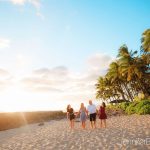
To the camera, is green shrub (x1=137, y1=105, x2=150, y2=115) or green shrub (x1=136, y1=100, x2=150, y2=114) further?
green shrub (x1=136, y1=100, x2=150, y2=114)

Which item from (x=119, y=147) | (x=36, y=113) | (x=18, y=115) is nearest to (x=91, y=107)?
(x=119, y=147)

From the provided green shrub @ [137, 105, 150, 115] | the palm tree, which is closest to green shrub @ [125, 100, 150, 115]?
green shrub @ [137, 105, 150, 115]

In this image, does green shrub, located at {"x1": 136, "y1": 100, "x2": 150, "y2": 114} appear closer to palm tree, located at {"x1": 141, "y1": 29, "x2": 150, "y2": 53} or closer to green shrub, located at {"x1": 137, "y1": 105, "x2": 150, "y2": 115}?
green shrub, located at {"x1": 137, "y1": 105, "x2": 150, "y2": 115}

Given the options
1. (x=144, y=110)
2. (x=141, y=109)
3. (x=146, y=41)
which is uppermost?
(x=146, y=41)

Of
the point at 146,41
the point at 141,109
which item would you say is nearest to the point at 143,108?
the point at 141,109

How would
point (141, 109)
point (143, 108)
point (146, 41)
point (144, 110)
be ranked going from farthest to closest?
point (146, 41), point (141, 109), point (143, 108), point (144, 110)

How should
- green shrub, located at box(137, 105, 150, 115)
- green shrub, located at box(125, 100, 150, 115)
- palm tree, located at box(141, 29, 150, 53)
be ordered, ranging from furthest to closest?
palm tree, located at box(141, 29, 150, 53)
green shrub, located at box(125, 100, 150, 115)
green shrub, located at box(137, 105, 150, 115)

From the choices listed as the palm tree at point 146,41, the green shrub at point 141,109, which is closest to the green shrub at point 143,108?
the green shrub at point 141,109

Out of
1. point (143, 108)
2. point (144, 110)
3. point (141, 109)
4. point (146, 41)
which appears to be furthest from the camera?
point (146, 41)

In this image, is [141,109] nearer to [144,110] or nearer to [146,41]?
[144,110]

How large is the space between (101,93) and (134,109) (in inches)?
2039

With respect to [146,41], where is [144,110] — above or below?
below

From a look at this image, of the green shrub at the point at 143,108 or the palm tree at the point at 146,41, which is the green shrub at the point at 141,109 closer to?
the green shrub at the point at 143,108

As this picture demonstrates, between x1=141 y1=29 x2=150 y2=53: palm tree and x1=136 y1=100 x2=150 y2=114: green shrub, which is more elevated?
x1=141 y1=29 x2=150 y2=53: palm tree
